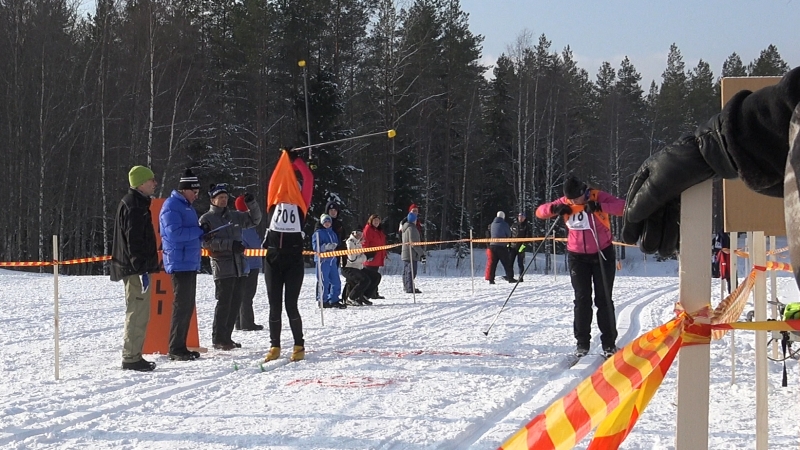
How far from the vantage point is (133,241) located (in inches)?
277

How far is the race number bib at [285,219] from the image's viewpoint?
23.4 ft

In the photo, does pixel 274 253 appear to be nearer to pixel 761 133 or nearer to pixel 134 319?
pixel 134 319

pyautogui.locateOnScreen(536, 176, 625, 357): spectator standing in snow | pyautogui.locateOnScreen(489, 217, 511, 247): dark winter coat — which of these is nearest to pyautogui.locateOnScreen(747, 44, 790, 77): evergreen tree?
pyautogui.locateOnScreen(489, 217, 511, 247): dark winter coat

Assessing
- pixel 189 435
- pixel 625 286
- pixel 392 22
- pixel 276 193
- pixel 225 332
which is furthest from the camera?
pixel 392 22

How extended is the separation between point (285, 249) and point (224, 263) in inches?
60.3

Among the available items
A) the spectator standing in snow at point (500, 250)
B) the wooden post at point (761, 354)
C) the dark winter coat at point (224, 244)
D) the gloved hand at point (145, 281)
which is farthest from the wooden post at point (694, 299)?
the spectator standing in snow at point (500, 250)

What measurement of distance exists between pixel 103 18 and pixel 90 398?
91.3ft

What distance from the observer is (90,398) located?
5.57 metres

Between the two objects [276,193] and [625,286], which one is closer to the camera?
[276,193]

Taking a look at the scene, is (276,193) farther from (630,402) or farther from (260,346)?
(630,402)

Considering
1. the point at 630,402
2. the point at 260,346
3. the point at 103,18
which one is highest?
the point at 103,18

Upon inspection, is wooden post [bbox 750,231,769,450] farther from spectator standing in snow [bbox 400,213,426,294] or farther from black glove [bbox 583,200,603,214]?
spectator standing in snow [bbox 400,213,426,294]

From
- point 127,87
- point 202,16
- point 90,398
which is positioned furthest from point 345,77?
point 90,398

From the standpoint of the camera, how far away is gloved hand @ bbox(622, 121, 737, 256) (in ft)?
5.21
